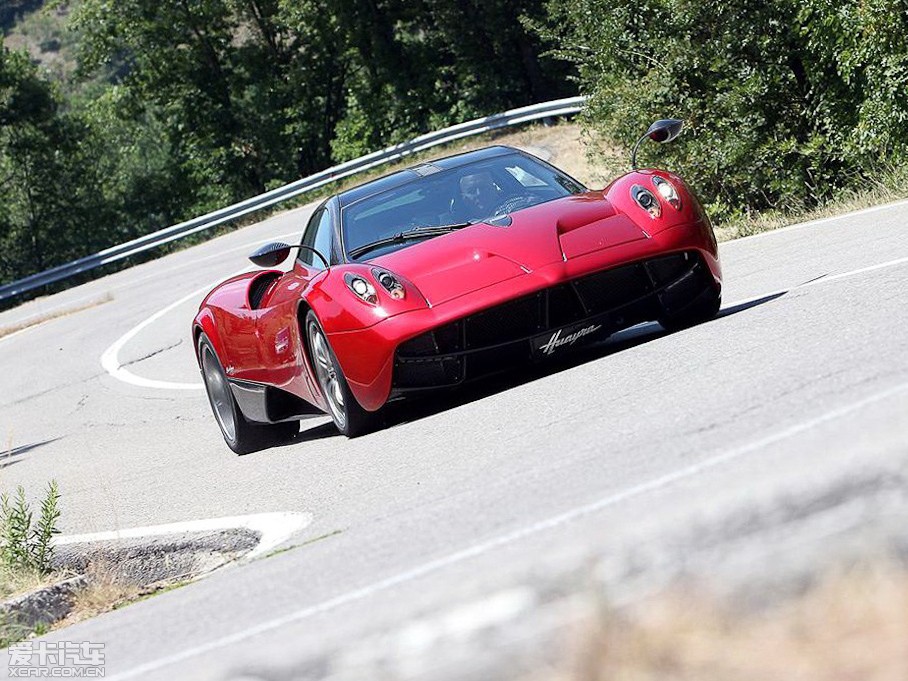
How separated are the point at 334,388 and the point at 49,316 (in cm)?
2023

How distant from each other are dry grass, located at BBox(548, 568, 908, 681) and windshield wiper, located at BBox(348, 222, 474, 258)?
202 inches

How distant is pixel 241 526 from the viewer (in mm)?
5965

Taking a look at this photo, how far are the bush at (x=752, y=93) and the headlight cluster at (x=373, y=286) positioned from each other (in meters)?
10.0

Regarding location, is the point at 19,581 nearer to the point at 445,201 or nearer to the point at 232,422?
the point at 232,422

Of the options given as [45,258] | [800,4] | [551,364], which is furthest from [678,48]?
[45,258]

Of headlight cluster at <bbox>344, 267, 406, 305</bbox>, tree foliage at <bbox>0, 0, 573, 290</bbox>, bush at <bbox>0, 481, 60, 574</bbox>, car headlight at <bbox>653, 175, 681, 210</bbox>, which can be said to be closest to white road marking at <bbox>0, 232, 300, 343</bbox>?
tree foliage at <bbox>0, 0, 573, 290</bbox>

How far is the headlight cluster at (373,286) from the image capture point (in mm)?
6895

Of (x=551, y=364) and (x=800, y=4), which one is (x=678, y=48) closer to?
(x=800, y=4)

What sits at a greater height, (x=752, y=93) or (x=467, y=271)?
(x=467, y=271)

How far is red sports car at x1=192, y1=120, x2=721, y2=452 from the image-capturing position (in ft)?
22.5

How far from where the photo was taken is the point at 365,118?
4744cm

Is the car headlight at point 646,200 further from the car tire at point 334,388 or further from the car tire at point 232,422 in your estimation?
the car tire at point 232,422

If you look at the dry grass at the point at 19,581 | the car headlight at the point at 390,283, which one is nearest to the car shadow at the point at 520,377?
the car headlight at the point at 390,283

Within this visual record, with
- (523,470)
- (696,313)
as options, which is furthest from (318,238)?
(523,470)
